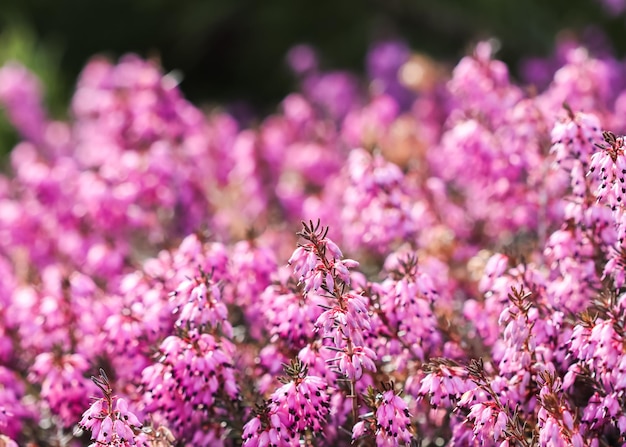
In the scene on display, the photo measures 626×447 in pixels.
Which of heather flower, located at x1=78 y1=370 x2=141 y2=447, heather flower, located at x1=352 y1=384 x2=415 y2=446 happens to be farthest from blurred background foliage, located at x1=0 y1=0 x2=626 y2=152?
heather flower, located at x1=78 y1=370 x2=141 y2=447

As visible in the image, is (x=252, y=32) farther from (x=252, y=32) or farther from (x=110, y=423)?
(x=110, y=423)

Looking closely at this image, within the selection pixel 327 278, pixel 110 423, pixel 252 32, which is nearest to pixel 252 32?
pixel 252 32

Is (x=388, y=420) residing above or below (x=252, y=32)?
below

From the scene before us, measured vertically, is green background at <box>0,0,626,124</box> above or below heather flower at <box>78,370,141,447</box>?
above

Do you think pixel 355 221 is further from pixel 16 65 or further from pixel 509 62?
pixel 509 62

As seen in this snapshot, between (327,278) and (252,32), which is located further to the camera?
(252,32)

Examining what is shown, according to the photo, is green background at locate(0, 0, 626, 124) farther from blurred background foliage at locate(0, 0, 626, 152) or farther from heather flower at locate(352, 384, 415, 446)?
heather flower at locate(352, 384, 415, 446)
